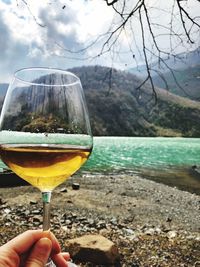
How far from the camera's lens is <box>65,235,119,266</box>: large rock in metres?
6.57

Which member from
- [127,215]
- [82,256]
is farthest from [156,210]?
[82,256]

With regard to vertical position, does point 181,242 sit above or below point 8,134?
below

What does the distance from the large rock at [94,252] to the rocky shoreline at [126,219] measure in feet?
0.58

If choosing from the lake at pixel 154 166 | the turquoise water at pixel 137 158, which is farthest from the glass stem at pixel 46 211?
the turquoise water at pixel 137 158

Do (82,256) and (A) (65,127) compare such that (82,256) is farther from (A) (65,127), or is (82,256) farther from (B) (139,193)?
(B) (139,193)

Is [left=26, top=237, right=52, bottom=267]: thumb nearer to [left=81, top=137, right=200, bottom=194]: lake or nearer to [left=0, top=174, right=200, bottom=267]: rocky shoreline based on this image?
[left=0, top=174, right=200, bottom=267]: rocky shoreline

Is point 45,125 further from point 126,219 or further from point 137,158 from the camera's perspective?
point 137,158

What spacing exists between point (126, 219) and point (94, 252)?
23.2 ft

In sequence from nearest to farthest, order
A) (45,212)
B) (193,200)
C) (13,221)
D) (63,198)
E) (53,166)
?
(45,212)
(53,166)
(13,221)
(63,198)
(193,200)

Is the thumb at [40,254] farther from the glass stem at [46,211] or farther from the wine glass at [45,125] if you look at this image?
the wine glass at [45,125]

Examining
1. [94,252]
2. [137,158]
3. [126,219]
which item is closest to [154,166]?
[137,158]

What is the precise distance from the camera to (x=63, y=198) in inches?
661

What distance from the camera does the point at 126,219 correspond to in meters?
13.5

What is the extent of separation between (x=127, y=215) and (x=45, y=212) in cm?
1379
